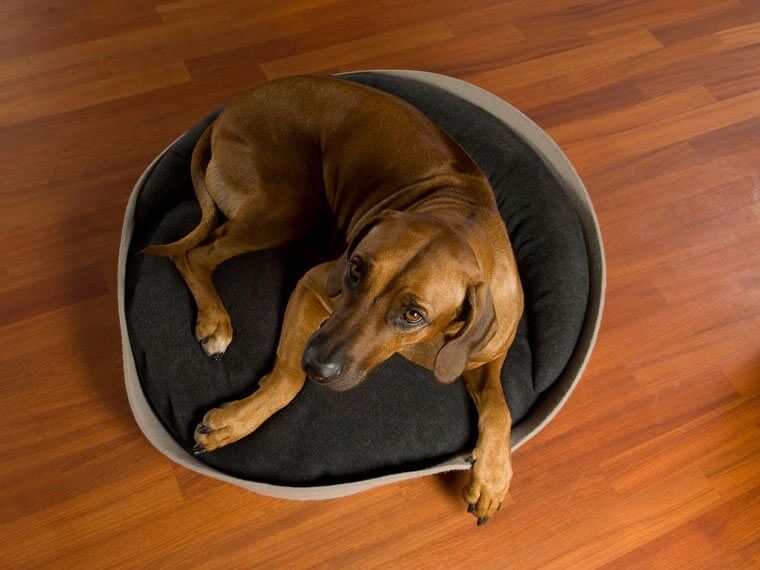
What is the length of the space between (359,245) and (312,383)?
28.2 inches

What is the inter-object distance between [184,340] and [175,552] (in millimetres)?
732

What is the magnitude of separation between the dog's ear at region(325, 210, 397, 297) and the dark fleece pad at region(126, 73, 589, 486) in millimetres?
550

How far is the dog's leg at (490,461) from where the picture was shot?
2.69 m

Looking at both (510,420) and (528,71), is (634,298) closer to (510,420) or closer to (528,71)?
(510,420)

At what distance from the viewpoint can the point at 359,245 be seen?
2334 millimetres

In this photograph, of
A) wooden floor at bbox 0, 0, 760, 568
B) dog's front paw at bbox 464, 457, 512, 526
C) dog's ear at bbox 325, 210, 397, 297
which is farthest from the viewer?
wooden floor at bbox 0, 0, 760, 568

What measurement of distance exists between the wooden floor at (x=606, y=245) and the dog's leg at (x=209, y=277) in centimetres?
45

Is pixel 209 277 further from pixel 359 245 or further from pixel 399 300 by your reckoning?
pixel 399 300

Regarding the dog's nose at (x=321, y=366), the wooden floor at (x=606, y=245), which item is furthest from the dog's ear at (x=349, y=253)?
the wooden floor at (x=606, y=245)

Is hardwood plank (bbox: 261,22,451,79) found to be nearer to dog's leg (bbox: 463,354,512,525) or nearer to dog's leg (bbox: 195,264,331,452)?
dog's leg (bbox: 195,264,331,452)

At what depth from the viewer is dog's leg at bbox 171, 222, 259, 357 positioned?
2.91 metres

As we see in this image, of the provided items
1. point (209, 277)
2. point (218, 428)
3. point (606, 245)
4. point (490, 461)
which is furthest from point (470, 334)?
point (606, 245)

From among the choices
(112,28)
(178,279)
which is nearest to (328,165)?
(178,279)

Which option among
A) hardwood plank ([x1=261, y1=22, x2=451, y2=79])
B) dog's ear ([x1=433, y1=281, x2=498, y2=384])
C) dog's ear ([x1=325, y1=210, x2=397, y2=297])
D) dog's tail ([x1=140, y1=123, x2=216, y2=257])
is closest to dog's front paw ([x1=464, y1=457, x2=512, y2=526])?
dog's ear ([x1=433, y1=281, x2=498, y2=384])
